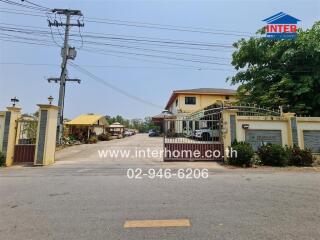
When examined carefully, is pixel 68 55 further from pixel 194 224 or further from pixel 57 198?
pixel 194 224

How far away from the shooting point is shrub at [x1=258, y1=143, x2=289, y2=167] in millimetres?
10758

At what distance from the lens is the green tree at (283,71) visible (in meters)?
14.9

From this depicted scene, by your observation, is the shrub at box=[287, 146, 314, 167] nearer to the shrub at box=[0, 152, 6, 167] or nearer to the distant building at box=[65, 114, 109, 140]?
the shrub at box=[0, 152, 6, 167]

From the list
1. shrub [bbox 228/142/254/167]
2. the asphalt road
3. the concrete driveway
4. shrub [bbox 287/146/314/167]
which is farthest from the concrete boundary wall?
the asphalt road

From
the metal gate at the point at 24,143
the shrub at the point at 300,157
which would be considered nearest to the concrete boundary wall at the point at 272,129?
the shrub at the point at 300,157

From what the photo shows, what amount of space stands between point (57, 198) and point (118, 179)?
2432 millimetres

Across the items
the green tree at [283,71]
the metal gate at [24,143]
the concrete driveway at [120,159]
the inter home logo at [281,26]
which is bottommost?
the concrete driveway at [120,159]

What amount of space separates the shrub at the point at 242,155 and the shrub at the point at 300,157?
6.60 ft

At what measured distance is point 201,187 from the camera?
658 centimetres

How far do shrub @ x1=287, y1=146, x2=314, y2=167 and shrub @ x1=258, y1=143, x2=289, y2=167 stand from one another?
334mm

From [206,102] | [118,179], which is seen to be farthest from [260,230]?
[206,102]

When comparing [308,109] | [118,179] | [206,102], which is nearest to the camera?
[118,179]

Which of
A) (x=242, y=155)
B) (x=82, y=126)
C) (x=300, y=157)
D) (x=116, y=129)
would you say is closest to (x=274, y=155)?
(x=300, y=157)

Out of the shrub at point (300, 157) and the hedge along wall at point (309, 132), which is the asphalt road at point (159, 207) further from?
the hedge along wall at point (309, 132)
